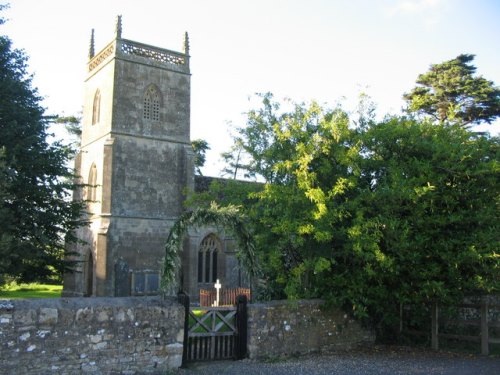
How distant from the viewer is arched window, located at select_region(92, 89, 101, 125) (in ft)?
97.2

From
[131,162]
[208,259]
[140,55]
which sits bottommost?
[208,259]

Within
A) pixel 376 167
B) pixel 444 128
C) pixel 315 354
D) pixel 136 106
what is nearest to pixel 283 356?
pixel 315 354

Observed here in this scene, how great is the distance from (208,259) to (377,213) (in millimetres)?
17992

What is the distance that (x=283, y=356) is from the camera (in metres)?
11.8

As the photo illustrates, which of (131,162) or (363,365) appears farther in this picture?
(131,162)

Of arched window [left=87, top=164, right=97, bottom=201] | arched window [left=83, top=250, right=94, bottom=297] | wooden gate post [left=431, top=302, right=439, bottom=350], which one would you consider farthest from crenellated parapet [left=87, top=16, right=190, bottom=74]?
wooden gate post [left=431, top=302, right=439, bottom=350]

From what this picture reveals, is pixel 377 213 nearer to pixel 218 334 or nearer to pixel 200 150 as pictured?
pixel 218 334

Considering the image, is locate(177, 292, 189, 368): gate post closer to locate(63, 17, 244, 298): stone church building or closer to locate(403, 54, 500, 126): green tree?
locate(63, 17, 244, 298): stone church building

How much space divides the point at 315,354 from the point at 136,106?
19.8m

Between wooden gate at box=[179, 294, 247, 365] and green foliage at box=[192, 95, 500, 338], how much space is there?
140 cm

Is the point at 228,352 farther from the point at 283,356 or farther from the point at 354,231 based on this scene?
the point at 354,231

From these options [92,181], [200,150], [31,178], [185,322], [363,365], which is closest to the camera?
[185,322]

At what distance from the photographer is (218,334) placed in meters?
11.3

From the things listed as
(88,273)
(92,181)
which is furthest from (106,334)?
(92,181)
